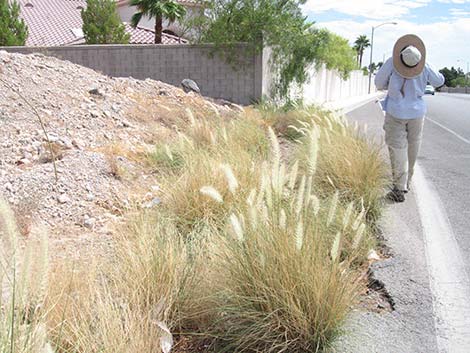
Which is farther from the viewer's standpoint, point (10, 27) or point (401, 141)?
point (10, 27)

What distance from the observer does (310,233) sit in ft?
10.6

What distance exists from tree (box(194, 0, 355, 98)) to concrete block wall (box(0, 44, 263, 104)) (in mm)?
408

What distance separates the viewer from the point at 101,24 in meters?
25.6

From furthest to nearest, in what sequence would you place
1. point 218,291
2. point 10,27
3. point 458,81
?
point 458,81 < point 10,27 < point 218,291

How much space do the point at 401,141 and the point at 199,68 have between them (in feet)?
43.8

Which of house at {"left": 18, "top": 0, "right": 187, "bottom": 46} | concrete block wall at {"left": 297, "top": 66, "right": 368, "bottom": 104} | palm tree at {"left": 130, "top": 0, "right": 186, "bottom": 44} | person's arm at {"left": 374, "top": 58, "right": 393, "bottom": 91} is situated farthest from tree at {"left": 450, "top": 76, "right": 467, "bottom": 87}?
person's arm at {"left": 374, "top": 58, "right": 393, "bottom": 91}

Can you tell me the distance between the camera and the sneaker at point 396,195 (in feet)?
20.7

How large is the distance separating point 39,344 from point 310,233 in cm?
166

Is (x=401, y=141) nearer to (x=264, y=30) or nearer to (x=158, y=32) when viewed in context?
(x=264, y=30)

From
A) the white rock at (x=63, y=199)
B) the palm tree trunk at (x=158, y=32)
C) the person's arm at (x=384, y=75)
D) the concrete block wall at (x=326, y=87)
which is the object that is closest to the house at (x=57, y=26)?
the palm tree trunk at (x=158, y=32)

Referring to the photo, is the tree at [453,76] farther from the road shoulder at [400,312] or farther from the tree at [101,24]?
the road shoulder at [400,312]

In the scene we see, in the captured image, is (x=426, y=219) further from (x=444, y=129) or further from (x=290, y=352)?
(x=444, y=129)

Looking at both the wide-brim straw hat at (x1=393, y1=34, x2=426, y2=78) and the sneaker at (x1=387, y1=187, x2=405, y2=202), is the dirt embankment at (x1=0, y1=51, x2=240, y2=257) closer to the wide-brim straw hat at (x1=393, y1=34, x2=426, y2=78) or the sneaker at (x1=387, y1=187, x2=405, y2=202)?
the sneaker at (x1=387, y1=187, x2=405, y2=202)

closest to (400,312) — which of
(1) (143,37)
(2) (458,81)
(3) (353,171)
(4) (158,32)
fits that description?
→ (3) (353,171)
